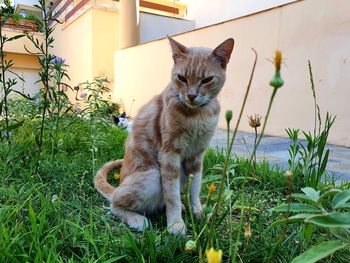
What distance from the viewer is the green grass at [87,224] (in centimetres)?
106

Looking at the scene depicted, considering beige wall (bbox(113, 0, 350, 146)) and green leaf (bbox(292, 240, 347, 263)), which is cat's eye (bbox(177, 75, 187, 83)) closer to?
green leaf (bbox(292, 240, 347, 263))

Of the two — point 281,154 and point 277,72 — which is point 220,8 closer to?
point 281,154

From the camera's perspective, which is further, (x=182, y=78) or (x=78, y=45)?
(x=78, y=45)

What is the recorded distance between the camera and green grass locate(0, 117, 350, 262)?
1062 millimetres

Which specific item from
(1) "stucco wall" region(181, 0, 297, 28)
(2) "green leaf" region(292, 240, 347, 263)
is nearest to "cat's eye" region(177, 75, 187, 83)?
(2) "green leaf" region(292, 240, 347, 263)

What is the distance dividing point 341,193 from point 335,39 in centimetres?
355

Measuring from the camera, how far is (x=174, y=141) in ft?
4.86

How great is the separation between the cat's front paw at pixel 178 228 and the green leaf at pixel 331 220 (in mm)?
702

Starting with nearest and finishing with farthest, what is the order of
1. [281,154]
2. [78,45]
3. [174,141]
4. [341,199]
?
1. [341,199]
2. [174,141]
3. [281,154]
4. [78,45]

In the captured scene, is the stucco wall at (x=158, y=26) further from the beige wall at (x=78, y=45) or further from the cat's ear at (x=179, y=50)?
the cat's ear at (x=179, y=50)

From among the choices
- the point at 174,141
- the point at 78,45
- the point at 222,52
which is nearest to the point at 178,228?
the point at 174,141

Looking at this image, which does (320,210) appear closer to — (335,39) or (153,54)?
(335,39)

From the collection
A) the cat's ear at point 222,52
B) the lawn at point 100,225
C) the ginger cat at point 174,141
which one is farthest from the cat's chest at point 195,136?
the cat's ear at point 222,52

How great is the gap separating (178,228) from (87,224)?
0.42 meters
